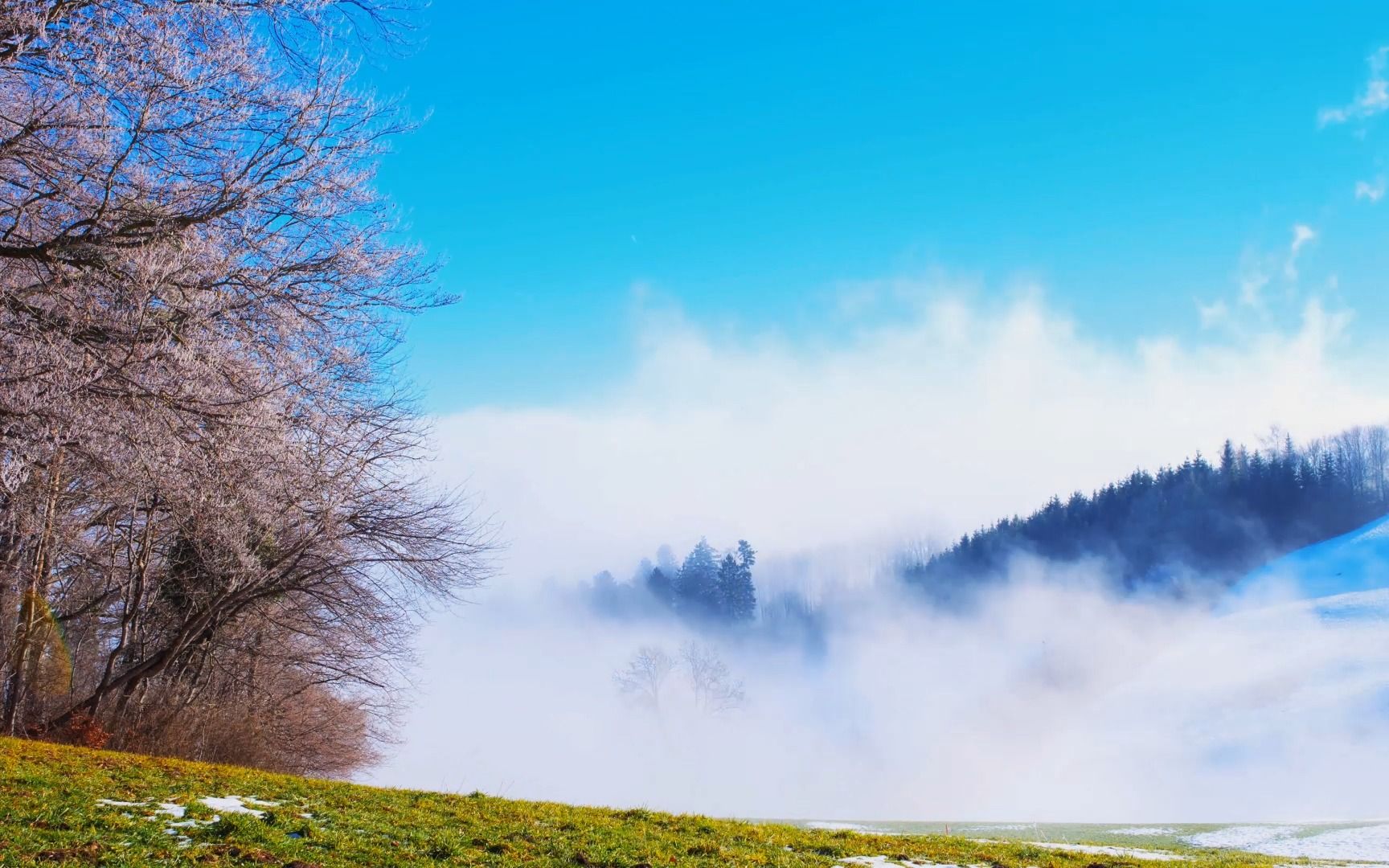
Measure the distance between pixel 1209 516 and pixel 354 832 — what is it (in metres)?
126

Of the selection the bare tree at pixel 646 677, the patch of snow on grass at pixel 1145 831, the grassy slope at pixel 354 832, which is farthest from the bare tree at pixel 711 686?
the grassy slope at pixel 354 832

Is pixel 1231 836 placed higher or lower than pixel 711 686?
lower

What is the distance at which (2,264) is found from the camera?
994 cm

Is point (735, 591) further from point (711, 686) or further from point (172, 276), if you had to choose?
point (172, 276)

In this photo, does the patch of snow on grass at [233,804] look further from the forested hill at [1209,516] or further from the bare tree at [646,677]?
the forested hill at [1209,516]

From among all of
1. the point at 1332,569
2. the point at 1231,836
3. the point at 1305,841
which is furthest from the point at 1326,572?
the point at 1305,841

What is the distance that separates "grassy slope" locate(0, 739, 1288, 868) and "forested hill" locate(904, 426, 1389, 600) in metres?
110

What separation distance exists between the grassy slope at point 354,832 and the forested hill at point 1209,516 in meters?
110

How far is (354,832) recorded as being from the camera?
9.20 metres

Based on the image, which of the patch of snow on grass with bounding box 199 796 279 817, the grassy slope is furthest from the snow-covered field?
the patch of snow on grass with bounding box 199 796 279 817

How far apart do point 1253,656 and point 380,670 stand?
80.1m

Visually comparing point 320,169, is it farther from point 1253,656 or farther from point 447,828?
point 1253,656

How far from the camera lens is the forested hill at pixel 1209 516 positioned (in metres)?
107

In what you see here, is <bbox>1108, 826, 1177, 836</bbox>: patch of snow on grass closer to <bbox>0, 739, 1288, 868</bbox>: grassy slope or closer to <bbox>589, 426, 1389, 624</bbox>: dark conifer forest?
<bbox>0, 739, 1288, 868</bbox>: grassy slope
